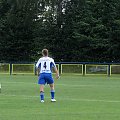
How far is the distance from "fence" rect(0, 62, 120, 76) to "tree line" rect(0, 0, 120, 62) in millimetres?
11516

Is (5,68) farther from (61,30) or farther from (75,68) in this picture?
(61,30)

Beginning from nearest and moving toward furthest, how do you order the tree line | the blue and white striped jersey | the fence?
the blue and white striped jersey
the fence
the tree line

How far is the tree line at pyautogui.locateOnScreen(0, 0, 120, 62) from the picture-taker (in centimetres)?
5888

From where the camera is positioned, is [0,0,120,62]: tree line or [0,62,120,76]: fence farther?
[0,0,120,62]: tree line

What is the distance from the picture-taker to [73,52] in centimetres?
6162

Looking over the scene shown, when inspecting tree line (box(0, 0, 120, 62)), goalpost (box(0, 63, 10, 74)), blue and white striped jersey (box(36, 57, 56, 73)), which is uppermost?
tree line (box(0, 0, 120, 62))

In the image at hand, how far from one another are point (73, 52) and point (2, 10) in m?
13.1

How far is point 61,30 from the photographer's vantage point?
63688 millimetres

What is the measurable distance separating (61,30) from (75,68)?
17637mm

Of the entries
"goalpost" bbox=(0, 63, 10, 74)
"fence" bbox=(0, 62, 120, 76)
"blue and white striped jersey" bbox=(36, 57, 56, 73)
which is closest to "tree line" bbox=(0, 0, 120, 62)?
"fence" bbox=(0, 62, 120, 76)

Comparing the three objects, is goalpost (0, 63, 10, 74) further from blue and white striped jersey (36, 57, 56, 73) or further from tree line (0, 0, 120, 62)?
blue and white striped jersey (36, 57, 56, 73)

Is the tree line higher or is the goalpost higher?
the tree line

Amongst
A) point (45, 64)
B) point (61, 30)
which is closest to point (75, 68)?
point (61, 30)

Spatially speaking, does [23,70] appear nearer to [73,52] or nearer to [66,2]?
[73,52]
